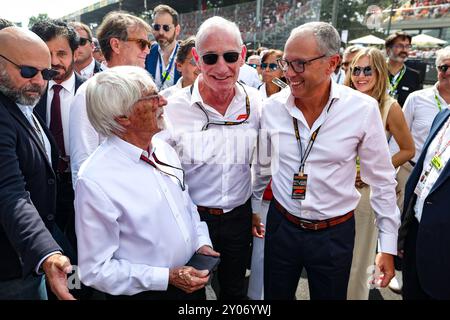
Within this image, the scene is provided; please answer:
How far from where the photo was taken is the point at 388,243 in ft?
6.84

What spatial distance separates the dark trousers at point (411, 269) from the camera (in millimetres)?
2125

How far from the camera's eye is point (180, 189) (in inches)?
74.4

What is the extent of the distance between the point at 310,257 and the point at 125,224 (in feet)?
3.92

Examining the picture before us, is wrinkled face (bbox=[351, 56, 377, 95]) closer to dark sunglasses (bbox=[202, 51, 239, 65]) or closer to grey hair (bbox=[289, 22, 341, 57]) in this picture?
grey hair (bbox=[289, 22, 341, 57])

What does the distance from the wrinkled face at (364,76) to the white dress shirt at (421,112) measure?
31.6 inches

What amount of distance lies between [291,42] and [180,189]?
Result: 113 cm

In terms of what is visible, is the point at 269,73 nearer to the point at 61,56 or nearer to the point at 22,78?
the point at 61,56

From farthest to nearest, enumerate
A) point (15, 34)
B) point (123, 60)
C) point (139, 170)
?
1. point (123, 60)
2. point (15, 34)
3. point (139, 170)

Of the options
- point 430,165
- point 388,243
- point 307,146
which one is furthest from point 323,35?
point 388,243

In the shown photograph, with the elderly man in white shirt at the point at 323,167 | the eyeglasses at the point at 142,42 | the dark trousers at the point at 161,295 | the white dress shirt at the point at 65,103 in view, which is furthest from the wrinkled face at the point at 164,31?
the dark trousers at the point at 161,295

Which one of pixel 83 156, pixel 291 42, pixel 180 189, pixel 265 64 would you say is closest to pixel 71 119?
pixel 83 156

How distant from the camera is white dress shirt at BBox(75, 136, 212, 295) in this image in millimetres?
1521
